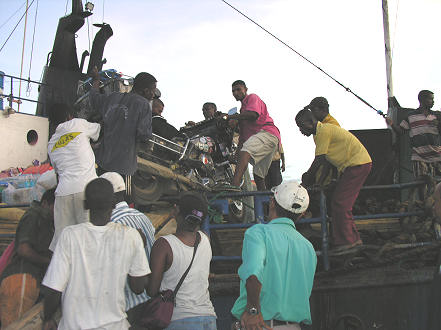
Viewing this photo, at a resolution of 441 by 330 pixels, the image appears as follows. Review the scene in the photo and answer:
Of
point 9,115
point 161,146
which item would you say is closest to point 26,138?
point 9,115

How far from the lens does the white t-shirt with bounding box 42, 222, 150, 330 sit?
7.74 feet

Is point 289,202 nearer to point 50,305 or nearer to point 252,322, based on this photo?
point 252,322

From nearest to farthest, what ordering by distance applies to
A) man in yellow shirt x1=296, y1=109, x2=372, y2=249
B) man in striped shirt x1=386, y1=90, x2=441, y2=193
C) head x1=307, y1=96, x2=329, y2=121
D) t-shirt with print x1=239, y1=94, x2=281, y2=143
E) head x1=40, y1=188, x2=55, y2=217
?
head x1=40, y1=188, x2=55, y2=217 → man in yellow shirt x1=296, y1=109, x2=372, y2=249 → head x1=307, y1=96, x2=329, y2=121 → t-shirt with print x1=239, y1=94, x2=281, y2=143 → man in striped shirt x1=386, y1=90, x2=441, y2=193

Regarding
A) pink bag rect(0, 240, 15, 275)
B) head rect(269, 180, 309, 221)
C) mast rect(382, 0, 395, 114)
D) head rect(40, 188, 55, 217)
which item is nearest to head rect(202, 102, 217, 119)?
mast rect(382, 0, 395, 114)

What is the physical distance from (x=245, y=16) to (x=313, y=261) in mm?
6093

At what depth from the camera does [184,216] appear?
2.84 metres

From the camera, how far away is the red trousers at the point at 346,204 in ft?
14.5

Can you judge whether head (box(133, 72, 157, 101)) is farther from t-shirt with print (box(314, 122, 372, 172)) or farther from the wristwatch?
the wristwatch

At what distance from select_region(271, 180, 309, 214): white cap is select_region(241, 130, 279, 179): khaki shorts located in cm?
297

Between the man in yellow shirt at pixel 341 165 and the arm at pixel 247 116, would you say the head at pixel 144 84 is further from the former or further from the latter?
the arm at pixel 247 116

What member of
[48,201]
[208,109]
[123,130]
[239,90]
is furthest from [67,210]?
[208,109]

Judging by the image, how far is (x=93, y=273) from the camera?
7.98ft

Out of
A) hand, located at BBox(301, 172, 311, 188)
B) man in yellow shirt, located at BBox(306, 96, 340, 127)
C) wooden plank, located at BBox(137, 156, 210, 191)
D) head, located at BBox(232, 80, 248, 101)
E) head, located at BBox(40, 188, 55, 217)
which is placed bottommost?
head, located at BBox(40, 188, 55, 217)

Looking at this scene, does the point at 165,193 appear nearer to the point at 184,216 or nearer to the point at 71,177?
the point at 71,177
